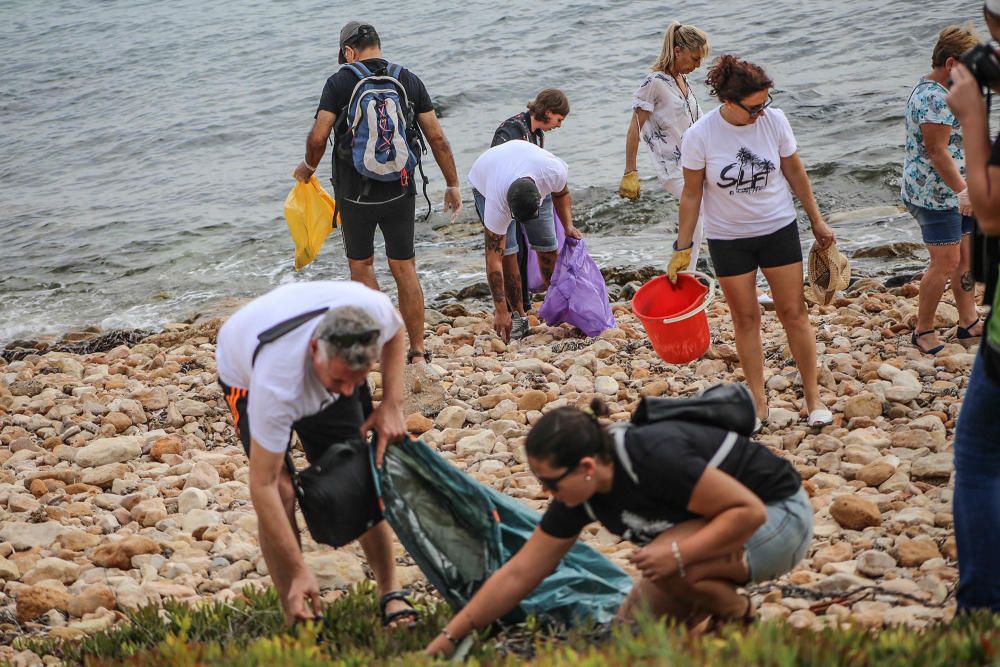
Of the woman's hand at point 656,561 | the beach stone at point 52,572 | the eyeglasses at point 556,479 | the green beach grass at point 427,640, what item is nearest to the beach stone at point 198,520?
the beach stone at point 52,572

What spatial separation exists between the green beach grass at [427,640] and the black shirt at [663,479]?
0.34 metres

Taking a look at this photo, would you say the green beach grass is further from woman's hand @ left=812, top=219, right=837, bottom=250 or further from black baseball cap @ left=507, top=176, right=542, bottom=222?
black baseball cap @ left=507, top=176, right=542, bottom=222

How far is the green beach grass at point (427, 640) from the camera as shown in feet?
9.16

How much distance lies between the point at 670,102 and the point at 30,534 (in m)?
4.90

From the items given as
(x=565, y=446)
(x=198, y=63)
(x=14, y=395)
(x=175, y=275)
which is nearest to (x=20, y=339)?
(x=175, y=275)

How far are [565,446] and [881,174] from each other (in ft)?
34.2

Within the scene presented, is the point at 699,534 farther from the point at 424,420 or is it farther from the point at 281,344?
the point at 424,420

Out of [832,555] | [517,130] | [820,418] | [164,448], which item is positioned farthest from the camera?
[517,130]

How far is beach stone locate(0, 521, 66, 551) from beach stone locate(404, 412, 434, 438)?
2.06 m

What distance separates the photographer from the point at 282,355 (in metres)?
3.52

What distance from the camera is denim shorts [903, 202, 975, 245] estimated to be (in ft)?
20.2

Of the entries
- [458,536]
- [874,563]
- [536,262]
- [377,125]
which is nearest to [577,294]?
[536,262]

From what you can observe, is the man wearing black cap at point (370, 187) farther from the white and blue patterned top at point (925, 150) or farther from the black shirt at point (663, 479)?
the black shirt at point (663, 479)

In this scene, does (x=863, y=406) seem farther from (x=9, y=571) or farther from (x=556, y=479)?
(x=9, y=571)
